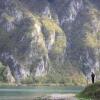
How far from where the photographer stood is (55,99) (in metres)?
104

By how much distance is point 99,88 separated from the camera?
3949 inches

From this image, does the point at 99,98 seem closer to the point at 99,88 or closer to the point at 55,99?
the point at 99,88

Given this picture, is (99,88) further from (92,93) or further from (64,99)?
(64,99)

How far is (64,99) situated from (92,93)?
674cm

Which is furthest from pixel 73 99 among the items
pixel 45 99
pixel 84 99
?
pixel 45 99

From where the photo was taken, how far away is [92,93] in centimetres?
10188

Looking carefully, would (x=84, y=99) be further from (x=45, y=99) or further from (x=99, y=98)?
(x=45, y=99)

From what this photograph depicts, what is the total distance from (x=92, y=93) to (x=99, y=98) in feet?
13.7

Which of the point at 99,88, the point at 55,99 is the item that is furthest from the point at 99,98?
the point at 55,99

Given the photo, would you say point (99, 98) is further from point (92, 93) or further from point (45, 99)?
point (45, 99)

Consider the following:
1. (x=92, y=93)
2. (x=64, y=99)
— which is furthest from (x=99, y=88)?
(x=64, y=99)

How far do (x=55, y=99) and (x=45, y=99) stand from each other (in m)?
3.53

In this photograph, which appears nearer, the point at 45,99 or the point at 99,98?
the point at 99,98

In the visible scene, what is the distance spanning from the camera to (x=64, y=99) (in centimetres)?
10275
